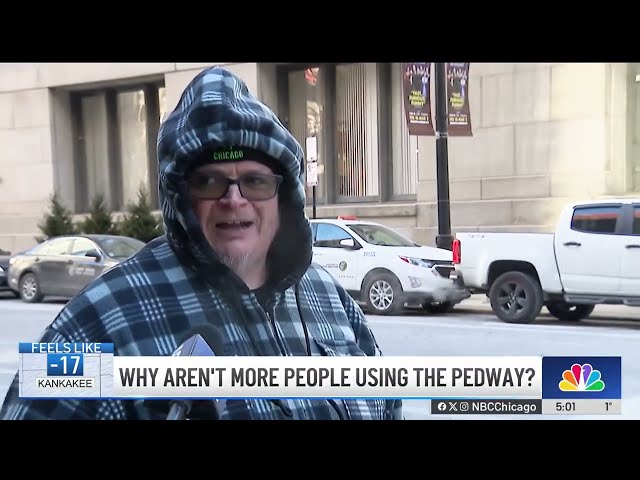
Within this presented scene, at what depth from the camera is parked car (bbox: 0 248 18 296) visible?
2903 mm

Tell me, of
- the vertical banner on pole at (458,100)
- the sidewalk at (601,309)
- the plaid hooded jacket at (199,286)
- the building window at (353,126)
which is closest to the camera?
the plaid hooded jacket at (199,286)

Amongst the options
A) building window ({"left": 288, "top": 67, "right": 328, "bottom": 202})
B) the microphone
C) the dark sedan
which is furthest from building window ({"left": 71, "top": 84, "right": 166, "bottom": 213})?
the microphone

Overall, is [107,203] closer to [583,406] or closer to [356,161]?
[356,161]

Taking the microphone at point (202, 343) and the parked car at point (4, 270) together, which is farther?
the parked car at point (4, 270)

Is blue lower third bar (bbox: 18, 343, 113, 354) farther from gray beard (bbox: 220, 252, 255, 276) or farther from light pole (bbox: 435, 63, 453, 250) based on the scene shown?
light pole (bbox: 435, 63, 453, 250)

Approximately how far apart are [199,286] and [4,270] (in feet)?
4.58

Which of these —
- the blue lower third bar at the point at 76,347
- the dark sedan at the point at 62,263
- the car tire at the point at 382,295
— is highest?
the dark sedan at the point at 62,263

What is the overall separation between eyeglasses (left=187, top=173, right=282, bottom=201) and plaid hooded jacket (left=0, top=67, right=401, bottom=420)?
0.04 metres

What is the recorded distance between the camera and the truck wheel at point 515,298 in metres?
3.27

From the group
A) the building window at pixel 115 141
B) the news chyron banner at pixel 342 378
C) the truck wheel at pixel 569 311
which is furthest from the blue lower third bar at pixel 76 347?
the truck wheel at pixel 569 311

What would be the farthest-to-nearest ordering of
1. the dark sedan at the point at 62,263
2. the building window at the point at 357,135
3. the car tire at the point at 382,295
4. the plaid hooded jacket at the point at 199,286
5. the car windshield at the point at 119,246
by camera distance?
the building window at the point at 357,135
the car tire at the point at 382,295
the dark sedan at the point at 62,263
the car windshield at the point at 119,246
the plaid hooded jacket at the point at 199,286

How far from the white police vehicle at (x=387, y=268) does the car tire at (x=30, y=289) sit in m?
1.24

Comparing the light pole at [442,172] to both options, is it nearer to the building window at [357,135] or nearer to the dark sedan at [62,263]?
the building window at [357,135]

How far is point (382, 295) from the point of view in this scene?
3201 mm
